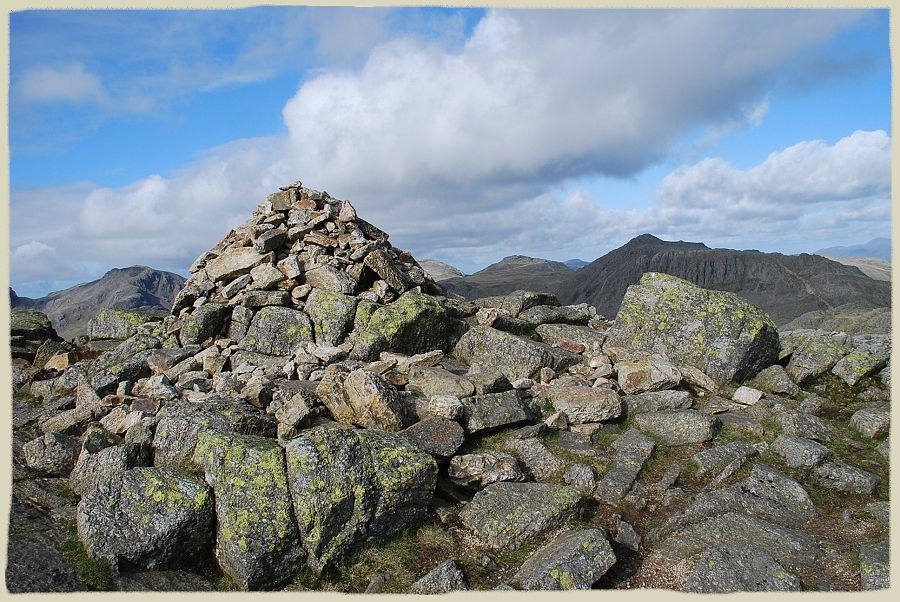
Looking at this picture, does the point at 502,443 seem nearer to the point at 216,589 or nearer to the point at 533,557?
the point at 533,557

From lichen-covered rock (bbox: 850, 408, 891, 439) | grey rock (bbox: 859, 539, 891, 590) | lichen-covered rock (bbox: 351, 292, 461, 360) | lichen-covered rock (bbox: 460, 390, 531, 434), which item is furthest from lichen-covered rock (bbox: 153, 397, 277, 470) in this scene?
lichen-covered rock (bbox: 850, 408, 891, 439)

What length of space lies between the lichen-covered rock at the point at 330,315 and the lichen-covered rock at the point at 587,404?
8.24 m

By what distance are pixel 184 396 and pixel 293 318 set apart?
18.2 ft

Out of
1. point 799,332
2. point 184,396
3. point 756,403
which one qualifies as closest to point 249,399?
point 184,396

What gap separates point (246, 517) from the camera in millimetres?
10445

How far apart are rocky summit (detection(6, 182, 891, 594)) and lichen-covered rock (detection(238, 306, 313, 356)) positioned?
80 millimetres

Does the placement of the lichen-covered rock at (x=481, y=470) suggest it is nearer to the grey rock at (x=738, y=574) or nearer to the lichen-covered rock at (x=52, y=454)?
the grey rock at (x=738, y=574)

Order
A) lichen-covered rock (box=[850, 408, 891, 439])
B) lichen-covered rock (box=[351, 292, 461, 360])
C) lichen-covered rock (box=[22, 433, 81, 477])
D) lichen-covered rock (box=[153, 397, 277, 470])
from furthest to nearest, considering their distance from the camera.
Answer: lichen-covered rock (box=[351, 292, 461, 360]), lichen-covered rock (box=[850, 408, 891, 439]), lichen-covered rock (box=[22, 433, 81, 477]), lichen-covered rock (box=[153, 397, 277, 470])

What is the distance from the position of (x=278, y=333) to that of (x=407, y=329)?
4.83 m

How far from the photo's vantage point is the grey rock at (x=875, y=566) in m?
9.82

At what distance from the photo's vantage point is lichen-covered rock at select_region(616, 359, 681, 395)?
18.2 meters

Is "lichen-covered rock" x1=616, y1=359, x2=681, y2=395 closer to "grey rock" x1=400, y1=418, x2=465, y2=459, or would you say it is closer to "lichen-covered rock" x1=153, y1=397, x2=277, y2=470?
"grey rock" x1=400, y1=418, x2=465, y2=459

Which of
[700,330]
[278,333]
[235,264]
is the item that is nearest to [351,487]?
[278,333]

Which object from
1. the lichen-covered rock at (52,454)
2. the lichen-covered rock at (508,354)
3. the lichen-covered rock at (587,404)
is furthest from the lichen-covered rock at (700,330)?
the lichen-covered rock at (52,454)
